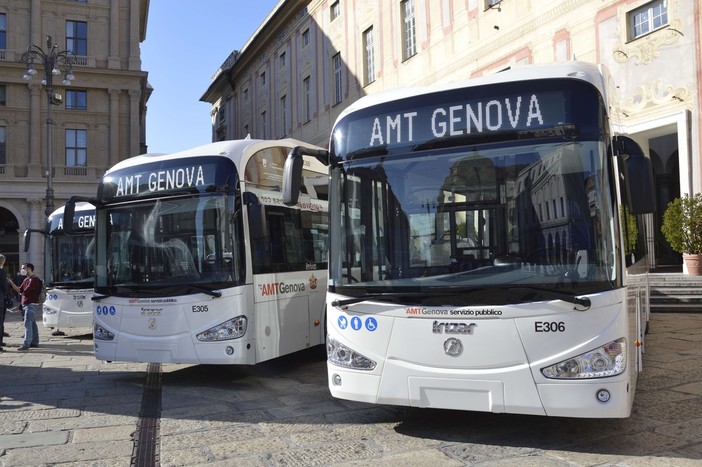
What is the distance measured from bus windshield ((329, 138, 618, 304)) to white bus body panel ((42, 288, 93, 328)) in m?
9.25

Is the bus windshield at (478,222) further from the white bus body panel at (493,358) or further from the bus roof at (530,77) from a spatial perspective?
the bus roof at (530,77)

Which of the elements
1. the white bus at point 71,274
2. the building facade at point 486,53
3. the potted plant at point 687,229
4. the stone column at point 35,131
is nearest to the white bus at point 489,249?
the building facade at point 486,53

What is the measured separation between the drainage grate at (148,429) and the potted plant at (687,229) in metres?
11.2

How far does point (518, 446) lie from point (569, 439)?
0.43 meters

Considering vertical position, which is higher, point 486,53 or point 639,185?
point 486,53

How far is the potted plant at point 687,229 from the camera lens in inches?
556

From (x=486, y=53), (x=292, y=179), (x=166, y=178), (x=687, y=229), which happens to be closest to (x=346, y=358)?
(x=292, y=179)

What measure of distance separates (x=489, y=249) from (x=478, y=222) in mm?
205

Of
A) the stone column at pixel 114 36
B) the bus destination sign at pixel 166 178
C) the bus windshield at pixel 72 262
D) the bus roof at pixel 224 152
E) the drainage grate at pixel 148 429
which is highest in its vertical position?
the stone column at pixel 114 36

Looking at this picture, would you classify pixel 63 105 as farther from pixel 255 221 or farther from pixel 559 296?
pixel 559 296

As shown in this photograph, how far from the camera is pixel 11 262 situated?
38312 millimetres

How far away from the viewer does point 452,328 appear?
4.75m

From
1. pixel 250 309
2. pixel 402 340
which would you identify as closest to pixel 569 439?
pixel 402 340

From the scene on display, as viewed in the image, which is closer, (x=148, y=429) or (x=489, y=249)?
(x=489, y=249)
